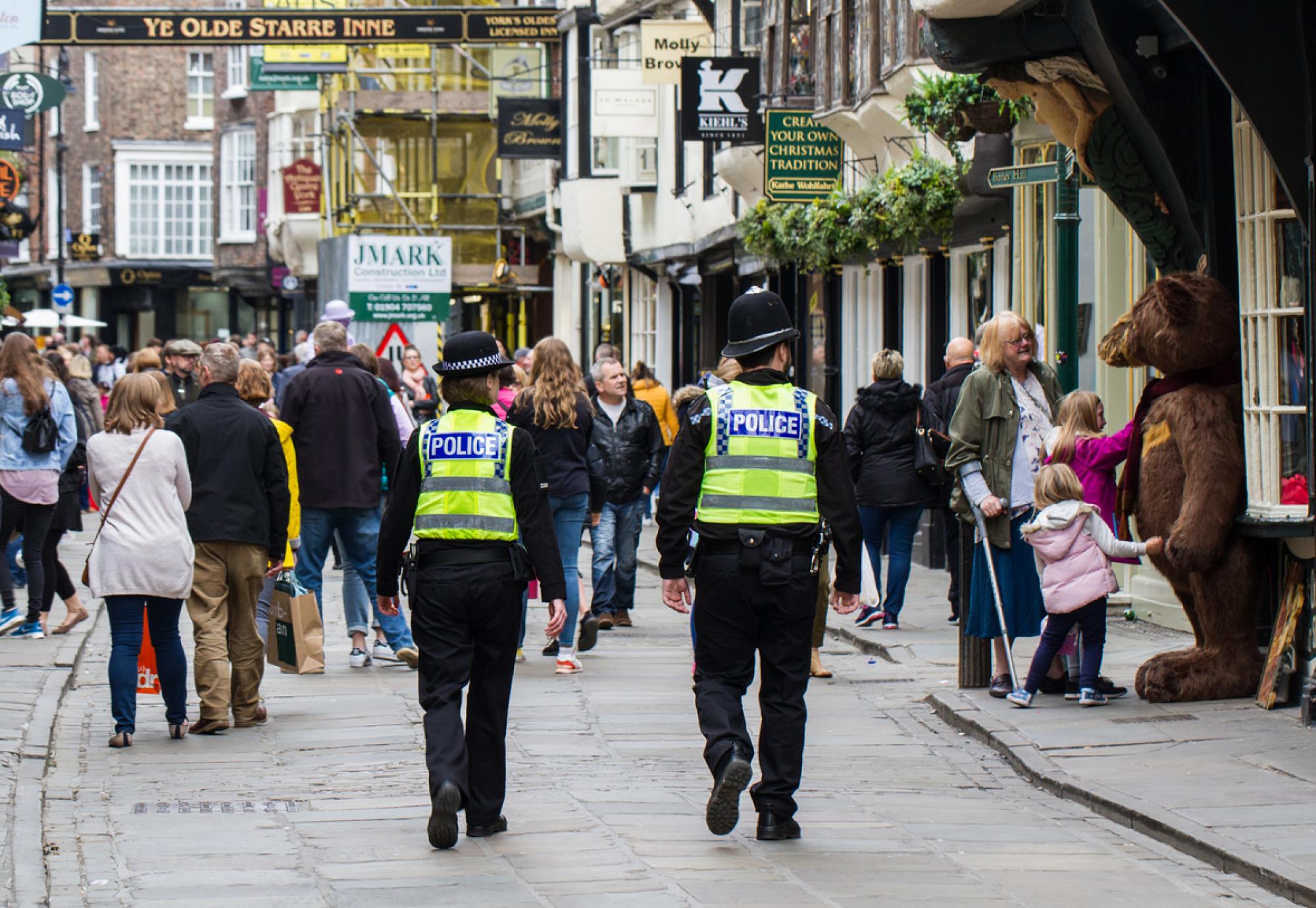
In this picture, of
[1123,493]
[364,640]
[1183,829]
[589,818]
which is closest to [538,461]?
[364,640]

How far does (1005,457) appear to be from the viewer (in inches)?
419

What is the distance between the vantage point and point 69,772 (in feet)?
29.2

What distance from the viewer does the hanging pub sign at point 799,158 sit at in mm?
20906

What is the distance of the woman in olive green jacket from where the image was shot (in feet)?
34.7

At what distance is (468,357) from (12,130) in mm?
19788

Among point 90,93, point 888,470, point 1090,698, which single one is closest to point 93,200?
point 90,93

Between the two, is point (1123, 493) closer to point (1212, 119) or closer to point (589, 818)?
point (1212, 119)

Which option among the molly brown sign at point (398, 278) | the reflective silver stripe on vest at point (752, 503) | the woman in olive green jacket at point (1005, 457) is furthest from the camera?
the molly brown sign at point (398, 278)

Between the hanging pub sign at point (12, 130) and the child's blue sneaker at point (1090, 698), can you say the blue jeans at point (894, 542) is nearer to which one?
the child's blue sneaker at point (1090, 698)

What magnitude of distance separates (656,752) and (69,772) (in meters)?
2.45

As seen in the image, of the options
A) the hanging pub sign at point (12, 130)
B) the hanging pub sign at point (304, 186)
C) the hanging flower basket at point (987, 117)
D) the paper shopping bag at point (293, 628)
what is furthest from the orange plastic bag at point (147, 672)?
the hanging pub sign at point (304, 186)

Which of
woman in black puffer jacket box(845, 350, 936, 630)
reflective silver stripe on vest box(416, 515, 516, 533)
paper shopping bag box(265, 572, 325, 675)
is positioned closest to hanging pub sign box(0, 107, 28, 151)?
woman in black puffer jacket box(845, 350, 936, 630)

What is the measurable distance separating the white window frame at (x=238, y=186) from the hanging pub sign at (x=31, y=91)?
3233 cm

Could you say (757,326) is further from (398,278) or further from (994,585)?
(398,278)
